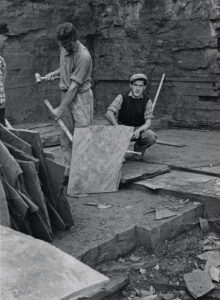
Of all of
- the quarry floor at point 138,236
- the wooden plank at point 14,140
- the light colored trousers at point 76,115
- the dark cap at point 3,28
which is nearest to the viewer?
the quarry floor at point 138,236

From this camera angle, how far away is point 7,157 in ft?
12.4

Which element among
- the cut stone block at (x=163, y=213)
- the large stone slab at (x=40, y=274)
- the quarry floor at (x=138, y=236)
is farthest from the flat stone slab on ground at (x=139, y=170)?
the large stone slab at (x=40, y=274)

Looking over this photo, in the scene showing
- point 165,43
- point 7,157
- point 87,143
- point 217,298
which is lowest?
point 217,298

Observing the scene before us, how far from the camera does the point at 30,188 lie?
3947 mm

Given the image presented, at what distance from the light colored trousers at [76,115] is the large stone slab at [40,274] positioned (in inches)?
133

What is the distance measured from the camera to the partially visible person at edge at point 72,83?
18.1 feet

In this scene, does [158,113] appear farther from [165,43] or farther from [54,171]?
[54,171]

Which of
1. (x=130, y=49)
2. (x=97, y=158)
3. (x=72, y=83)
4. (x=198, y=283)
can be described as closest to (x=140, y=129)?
(x=97, y=158)

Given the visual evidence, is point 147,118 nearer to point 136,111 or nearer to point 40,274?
point 136,111

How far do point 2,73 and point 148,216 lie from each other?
132 inches

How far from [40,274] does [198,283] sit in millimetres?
2067

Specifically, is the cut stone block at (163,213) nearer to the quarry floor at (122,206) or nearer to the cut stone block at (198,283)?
the quarry floor at (122,206)

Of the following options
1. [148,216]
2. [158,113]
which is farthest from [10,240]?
[158,113]

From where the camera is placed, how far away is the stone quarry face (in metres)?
8.93
